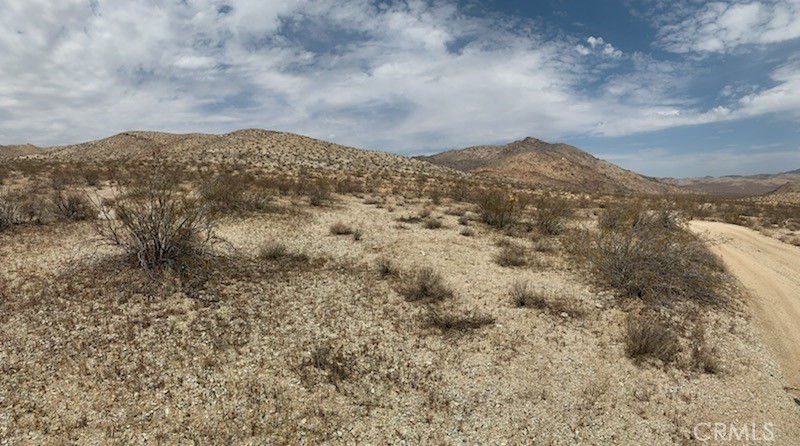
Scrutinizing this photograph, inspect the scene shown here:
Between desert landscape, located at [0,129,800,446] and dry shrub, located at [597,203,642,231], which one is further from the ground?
dry shrub, located at [597,203,642,231]

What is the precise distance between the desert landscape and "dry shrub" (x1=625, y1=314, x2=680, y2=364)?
0.03m

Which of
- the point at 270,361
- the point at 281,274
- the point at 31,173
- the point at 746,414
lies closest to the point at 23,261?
the point at 281,274

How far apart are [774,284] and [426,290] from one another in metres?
8.41

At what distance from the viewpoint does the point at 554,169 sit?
8850 centimetres

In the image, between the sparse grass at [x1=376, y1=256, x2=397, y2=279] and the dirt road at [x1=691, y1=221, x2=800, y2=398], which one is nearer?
the dirt road at [x1=691, y1=221, x2=800, y2=398]

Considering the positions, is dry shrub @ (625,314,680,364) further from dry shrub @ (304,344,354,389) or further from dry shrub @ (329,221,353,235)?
dry shrub @ (329,221,353,235)

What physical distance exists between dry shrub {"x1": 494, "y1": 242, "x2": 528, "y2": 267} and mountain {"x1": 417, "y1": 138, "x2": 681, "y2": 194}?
172 ft

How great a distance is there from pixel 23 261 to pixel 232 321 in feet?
18.0

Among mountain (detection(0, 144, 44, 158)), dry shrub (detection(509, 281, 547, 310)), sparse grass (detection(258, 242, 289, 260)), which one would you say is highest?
mountain (detection(0, 144, 44, 158))

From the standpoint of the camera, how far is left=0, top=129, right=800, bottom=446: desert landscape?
4.88 metres

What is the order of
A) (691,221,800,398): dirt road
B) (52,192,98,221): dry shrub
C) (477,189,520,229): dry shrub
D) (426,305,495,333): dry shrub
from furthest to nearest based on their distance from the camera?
(477,189,520,229): dry shrub
(52,192,98,221): dry shrub
(426,305,495,333): dry shrub
(691,221,800,398): dirt road

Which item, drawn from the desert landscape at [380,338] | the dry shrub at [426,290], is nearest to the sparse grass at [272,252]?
the desert landscape at [380,338]

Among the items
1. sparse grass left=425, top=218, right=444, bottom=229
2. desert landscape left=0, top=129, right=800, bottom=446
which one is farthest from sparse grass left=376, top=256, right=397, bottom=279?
sparse grass left=425, top=218, right=444, bottom=229

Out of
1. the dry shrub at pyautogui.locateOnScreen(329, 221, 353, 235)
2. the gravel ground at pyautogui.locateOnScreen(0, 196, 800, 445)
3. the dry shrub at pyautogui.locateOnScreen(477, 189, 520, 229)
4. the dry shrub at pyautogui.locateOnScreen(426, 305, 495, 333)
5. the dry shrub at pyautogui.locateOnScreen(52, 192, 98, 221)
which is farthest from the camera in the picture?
the dry shrub at pyautogui.locateOnScreen(477, 189, 520, 229)
